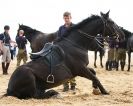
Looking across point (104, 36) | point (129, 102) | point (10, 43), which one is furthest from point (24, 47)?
point (129, 102)

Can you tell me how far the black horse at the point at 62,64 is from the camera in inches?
361

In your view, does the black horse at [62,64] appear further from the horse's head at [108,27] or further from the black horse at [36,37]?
the black horse at [36,37]

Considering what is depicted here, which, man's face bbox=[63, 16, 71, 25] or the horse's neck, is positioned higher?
man's face bbox=[63, 16, 71, 25]

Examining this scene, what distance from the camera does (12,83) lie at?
30.1 feet

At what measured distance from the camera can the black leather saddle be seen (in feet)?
31.0

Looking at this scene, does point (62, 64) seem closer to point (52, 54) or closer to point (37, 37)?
point (52, 54)

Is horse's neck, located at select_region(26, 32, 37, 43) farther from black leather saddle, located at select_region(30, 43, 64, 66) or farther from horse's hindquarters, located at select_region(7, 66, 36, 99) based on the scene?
horse's hindquarters, located at select_region(7, 66, 36, 99)

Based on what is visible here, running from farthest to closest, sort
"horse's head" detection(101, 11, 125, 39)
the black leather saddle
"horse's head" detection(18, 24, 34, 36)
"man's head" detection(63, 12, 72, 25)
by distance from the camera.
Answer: "horse's head" detection(18, 24, 34, 36) → "man's head" detection(63, 12, 72, 25) → "horse's head" detection(101, 11, 125, 39) → the black leather saddle

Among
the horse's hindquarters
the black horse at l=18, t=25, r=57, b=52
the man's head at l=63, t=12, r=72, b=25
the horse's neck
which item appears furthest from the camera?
the horse's neck

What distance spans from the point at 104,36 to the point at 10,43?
8802 mm

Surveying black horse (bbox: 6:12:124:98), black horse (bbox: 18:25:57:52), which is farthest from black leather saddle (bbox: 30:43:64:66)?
black horse (bbox: 18:25:57:52)

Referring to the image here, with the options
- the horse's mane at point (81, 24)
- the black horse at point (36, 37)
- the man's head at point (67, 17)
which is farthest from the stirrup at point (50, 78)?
the black horse at point (36, 37)

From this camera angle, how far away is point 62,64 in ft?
31.3

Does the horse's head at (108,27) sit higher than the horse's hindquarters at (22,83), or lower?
higher
